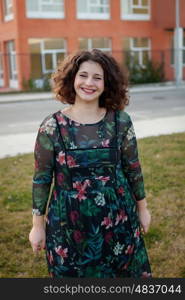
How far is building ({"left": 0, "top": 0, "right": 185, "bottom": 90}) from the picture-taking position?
2123 cm

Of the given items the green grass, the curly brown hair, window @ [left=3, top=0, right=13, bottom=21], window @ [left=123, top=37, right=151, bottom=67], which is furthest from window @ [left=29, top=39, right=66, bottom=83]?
the curly brown hair

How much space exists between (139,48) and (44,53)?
673cm

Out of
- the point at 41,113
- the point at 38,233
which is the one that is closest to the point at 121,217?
the point at 38,233

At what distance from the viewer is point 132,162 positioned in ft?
7.29

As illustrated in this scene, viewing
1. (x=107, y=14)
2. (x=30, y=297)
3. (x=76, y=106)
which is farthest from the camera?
(x=107, y=14)

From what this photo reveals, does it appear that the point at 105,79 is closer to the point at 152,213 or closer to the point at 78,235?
the point at 78,235

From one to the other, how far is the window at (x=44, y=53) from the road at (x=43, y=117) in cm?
774

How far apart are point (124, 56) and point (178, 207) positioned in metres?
20.3

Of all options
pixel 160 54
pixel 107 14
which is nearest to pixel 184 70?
pixel 160 54

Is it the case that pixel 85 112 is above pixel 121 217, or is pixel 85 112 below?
above

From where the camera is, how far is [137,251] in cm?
229

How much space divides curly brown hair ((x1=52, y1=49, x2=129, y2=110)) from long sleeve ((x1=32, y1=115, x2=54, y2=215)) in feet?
0.85

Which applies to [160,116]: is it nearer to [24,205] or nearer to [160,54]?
[24,205]

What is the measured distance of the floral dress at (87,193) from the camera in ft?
6.79
